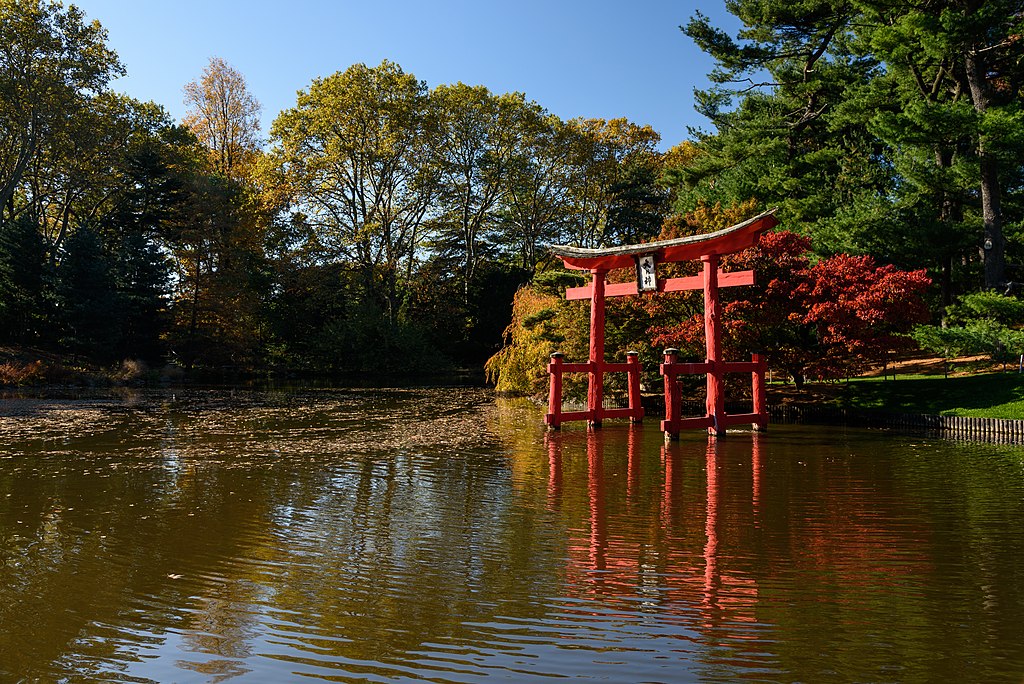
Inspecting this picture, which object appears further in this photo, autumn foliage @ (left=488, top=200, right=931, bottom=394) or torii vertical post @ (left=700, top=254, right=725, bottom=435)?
autumn foliage @ (left=488, top=200, right=931, bottom=394)

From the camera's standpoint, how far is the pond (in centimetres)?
406

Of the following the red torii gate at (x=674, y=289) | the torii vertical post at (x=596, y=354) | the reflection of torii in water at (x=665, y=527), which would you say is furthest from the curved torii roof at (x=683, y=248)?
the reflection of torii in water at (x=665, y=527)

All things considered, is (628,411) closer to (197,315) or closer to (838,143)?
(838,143)

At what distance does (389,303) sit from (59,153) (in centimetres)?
1616

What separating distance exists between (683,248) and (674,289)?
4.00 ft

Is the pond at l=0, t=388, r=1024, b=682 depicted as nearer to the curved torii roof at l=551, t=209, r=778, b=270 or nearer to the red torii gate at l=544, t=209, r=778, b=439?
the red torii gate at l=544, t=209, r=778, b=439

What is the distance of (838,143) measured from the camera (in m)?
30.0

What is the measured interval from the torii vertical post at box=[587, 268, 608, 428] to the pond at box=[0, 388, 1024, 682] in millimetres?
3235

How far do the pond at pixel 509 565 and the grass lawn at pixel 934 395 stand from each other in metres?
3.84

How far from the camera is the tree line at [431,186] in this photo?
67.8 ft

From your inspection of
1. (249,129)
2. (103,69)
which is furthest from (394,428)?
(249,129)

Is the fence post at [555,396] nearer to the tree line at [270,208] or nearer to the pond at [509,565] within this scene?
the pond at [509,565]

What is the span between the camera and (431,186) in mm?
37938

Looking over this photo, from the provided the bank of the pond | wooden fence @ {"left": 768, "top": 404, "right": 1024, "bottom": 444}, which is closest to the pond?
wooden fence @ {"left": 768, "top": 404, "right": 1024, "bottom": 444}
